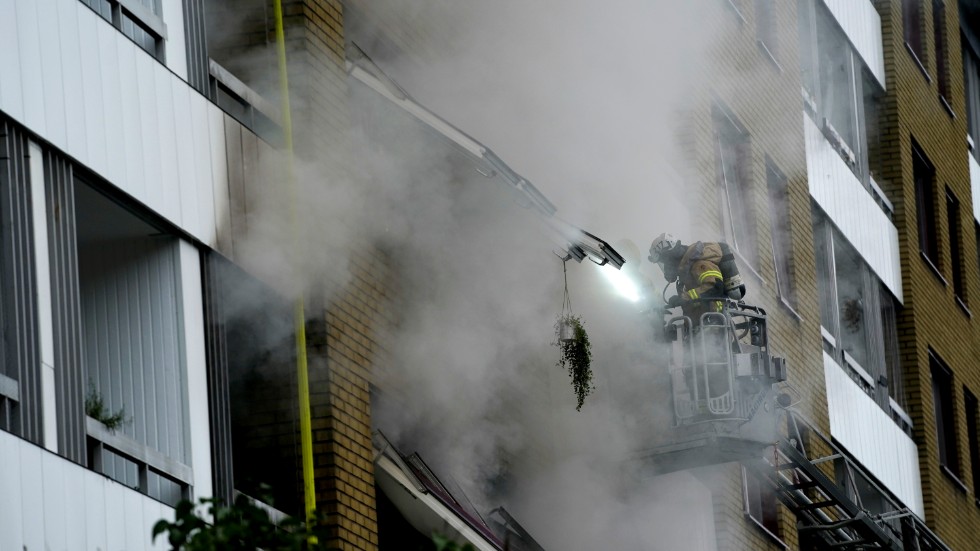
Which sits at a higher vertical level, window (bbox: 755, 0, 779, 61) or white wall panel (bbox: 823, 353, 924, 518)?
Answer: window (bbox: 755, 0, 779, 61)

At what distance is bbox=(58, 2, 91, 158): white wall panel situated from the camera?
314 inches

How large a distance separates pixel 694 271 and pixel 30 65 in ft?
19.9

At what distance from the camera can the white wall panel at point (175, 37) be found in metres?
9.11

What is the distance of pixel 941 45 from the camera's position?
2519 cm

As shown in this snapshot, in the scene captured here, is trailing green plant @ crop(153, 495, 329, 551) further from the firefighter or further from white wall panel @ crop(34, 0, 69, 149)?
the firefighter

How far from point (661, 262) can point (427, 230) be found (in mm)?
1716

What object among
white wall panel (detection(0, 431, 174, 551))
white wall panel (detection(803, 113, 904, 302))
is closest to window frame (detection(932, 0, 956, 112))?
white wall panel (detection(803, 113, 904, 302))

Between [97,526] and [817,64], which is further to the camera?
[817,64]

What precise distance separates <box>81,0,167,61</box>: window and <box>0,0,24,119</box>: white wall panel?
2.62 ft

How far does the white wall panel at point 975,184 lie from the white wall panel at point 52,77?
19.3 m

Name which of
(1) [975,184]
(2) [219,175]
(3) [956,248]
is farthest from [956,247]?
(2) [219,175]

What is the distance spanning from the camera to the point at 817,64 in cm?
1991

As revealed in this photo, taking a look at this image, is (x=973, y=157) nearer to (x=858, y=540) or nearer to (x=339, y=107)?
(x=858, y=540)

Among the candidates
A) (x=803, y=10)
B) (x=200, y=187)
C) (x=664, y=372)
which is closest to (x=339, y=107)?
(x=200, y=187)
